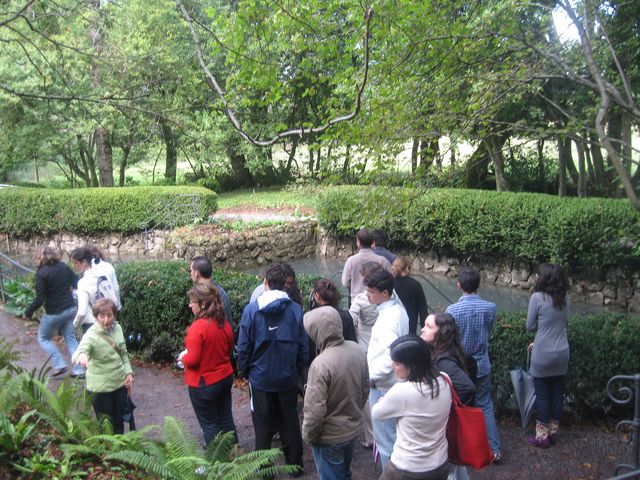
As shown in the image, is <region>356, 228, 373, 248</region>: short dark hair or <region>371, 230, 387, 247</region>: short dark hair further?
<region>371, 230, 387, 247</region>: short dark hair

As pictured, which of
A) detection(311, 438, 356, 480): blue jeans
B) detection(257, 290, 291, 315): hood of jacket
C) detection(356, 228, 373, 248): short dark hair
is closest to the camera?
detection(311, 438, 356, 480): blue jeans

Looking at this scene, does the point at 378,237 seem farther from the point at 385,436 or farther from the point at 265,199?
the point at 265,199

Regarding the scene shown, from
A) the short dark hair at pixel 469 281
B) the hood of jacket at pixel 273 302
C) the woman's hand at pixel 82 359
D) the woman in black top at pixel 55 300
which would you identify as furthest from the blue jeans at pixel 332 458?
the woman in black top at pixel 55 300

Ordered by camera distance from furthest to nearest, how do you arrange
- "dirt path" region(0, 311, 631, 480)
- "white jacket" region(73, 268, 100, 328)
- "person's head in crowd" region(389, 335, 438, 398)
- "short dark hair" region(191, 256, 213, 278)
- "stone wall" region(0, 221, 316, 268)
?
1. "stone wall" region(0, 221, 316, 268)
2. "white jacket" region(73, 268, 100, 328)
3. "short dark hair" region(191, 256, 213, 278)
4. "dirt path" region(0, 311, 631, 480)
5. "person's head in crowd" region(389, 335, 438, 398)

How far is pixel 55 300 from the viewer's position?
7.19 metres

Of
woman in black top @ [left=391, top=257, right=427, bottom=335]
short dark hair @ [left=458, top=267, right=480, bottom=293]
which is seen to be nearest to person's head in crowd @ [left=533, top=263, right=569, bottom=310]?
short dark hair @ [left=458, top=267, right=480, bottom=293]

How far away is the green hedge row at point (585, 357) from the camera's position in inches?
232

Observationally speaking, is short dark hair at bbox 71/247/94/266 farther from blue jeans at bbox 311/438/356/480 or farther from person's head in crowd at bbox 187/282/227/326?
blue jeans at bbox 311/438/356/480

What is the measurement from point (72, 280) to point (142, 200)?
14.8m

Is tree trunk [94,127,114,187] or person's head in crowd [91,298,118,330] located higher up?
tree trunk [94,127,114,187]

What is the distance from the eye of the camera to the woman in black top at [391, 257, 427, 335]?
607 centimetres

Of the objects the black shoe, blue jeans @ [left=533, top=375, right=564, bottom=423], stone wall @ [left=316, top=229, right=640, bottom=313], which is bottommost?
stone wall @ [left=316, top=229, right=640, bottom=313]

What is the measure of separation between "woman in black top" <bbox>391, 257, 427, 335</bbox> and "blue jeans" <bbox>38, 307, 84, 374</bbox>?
4.08m

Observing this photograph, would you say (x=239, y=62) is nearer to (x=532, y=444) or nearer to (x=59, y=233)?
(x=532, y=444)
